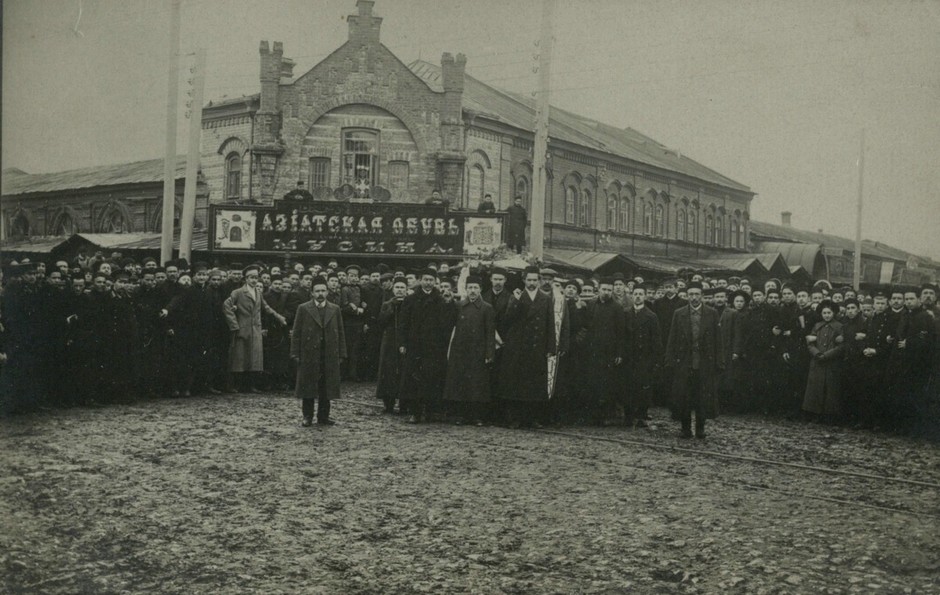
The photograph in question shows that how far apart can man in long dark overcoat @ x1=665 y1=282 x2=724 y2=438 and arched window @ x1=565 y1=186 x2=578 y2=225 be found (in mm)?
24222

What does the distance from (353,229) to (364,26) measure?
823cm

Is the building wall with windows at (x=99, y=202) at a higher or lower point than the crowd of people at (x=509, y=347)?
higher

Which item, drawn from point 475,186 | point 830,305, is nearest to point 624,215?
point 475,186

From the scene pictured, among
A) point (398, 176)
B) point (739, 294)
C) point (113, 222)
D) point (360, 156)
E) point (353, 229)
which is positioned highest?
point (360, 156)

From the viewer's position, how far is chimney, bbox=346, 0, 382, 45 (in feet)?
88.6

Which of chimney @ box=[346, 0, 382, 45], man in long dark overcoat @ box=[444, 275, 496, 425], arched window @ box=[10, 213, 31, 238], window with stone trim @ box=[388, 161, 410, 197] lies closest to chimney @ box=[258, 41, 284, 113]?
chimney @ box=[346, 0, 382, 45]

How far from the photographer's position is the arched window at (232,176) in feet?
95.2

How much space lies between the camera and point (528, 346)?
1123cm

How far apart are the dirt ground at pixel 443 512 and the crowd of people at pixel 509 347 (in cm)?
92

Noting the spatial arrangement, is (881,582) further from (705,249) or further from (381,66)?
(705,249)

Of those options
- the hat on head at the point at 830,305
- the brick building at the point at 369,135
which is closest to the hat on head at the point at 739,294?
the hat on head at the point at 830,305

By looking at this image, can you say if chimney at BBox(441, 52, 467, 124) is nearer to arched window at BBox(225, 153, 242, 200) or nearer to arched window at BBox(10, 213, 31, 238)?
arched window at BBox(225, 153, 242, 200)

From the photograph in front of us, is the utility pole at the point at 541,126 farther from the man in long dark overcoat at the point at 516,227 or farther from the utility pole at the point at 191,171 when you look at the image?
the utility pole at the point at 191,171

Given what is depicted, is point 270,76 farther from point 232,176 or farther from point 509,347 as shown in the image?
point 509,347
